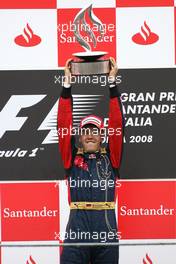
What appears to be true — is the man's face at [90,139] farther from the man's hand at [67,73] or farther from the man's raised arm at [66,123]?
the man's hand at [67,73]

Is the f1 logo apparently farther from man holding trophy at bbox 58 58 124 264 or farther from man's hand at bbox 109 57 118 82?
man's hand at bbox 109 57 118 82

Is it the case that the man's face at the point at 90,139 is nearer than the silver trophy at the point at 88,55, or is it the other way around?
the silver trophy at the point at 88,55

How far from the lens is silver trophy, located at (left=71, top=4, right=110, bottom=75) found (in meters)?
3.04

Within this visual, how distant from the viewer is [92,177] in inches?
123

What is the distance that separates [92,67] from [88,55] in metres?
0.07

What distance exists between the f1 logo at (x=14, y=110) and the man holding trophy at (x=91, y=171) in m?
0.15

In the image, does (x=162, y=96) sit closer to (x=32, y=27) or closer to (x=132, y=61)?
(x=132, y=61)

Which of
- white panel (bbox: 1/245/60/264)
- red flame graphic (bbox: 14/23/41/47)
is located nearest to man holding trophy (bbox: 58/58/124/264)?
white panel (bbox: 1/245/60/264)

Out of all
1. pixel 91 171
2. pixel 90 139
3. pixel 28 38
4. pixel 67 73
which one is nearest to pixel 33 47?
pixel 28 38

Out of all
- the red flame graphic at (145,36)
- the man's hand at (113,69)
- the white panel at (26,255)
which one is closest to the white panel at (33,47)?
the man's hand at (113,69)

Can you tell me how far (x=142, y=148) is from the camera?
3.14 m

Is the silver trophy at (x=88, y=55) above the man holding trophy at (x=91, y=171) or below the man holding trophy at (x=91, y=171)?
above

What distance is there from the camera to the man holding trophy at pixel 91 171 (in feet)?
10.1

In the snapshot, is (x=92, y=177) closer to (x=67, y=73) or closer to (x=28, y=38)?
(x=67, y=73)
